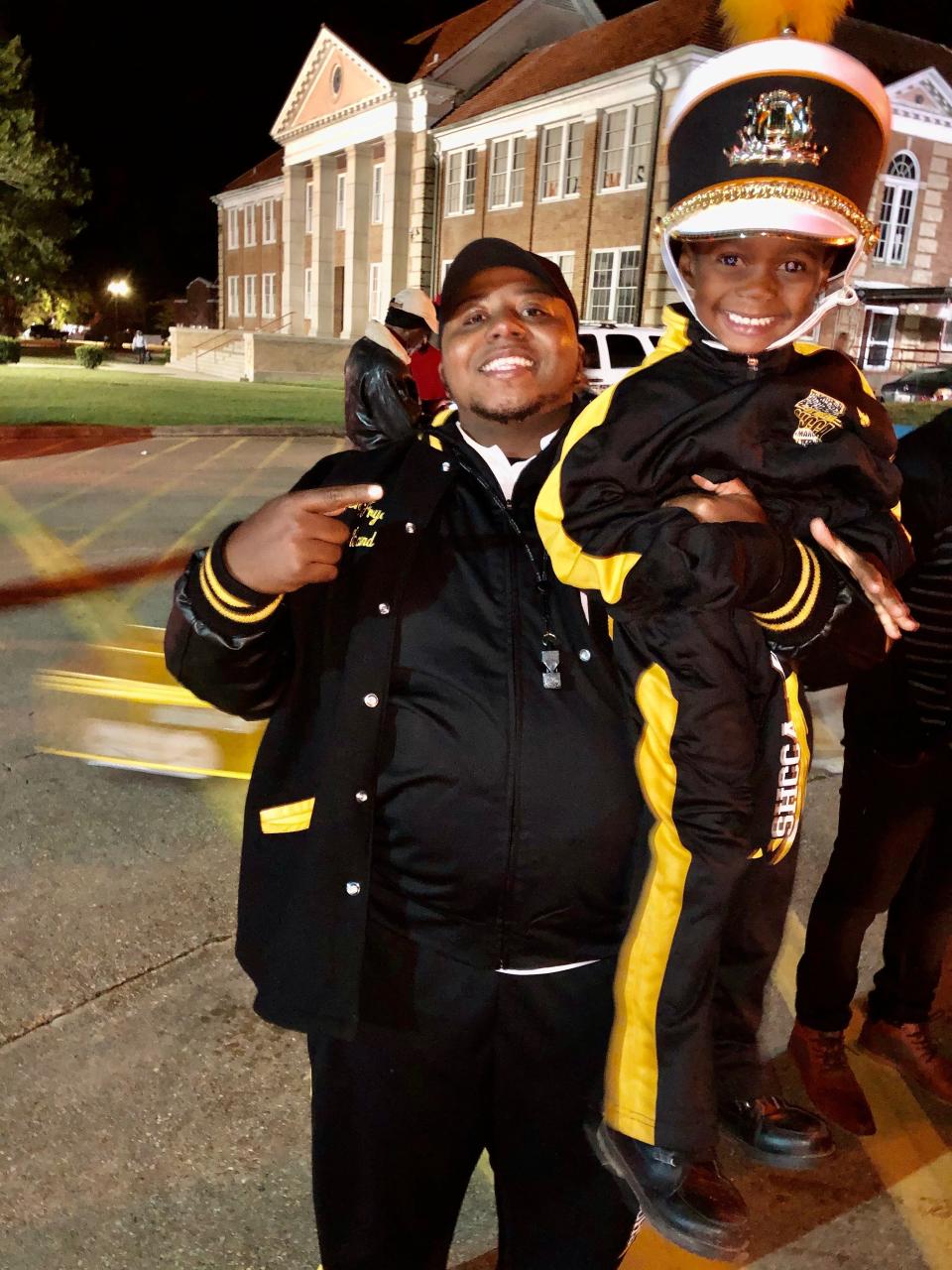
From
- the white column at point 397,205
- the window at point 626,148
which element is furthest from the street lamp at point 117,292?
the window at point 626,148

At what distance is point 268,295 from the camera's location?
4794 cm

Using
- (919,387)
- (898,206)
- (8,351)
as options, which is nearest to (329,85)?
(8,351)

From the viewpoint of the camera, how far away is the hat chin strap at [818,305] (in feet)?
5.96

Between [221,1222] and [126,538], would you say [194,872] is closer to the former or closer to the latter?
[221,1222]

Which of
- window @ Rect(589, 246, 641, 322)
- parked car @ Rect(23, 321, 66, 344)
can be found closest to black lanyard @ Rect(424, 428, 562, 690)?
window @ Rect(589, 246, 641, 322)

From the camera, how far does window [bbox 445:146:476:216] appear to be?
32.2m

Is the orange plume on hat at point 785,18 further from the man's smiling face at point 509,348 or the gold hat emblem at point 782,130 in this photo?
the man's smiling face at point 509,348

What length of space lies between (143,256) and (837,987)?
8503 cm

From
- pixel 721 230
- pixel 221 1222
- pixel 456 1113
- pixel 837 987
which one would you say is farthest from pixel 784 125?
pixel 221 1222

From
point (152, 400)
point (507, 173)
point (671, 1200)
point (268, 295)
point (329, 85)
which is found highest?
point (329, 85)

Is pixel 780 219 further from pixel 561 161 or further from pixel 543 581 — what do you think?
pixel 561 161

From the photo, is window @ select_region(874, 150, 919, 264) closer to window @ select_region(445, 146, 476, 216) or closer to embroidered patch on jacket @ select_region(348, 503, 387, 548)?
window @ select_region(445, 146, 476, 216)

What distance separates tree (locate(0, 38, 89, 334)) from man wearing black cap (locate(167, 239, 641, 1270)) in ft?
118

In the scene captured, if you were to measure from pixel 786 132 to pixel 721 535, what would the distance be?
2.51 ft
